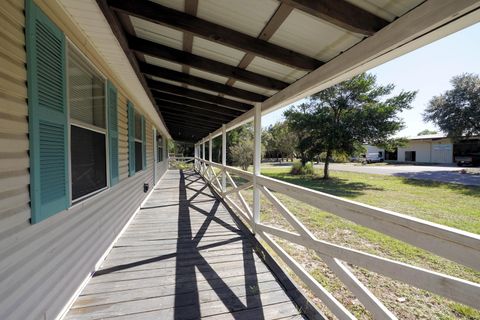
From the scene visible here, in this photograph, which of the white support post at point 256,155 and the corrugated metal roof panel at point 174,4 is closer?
the corrugated metal roof panel at point 174,4

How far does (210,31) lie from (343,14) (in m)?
0.97

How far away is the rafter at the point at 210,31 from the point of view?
1.70m

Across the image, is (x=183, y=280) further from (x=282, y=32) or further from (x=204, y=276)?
(x=282, y=32)

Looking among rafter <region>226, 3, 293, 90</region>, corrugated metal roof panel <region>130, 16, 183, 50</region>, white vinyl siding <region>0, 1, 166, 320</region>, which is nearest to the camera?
white vinyl siding <region>0, 1, 166, 320</region>

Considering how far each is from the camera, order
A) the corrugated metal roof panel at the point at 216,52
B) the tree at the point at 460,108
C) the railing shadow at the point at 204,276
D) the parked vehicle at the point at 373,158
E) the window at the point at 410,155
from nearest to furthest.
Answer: the railing shadow at the point at 204,276 → the corrugated metal roof panel at the point at 216,52 → the tree at the point at 460,108 → the window at the point at 410,155 → the parked vehicle at the point at 373,158

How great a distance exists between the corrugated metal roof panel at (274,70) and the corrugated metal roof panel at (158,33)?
2.56 feet

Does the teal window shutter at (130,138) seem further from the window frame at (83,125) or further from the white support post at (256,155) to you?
the white support post at (256,155)

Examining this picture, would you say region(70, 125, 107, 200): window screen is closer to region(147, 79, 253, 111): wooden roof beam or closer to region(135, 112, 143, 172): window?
region(147, 79, 253, 111): wooden roof beam

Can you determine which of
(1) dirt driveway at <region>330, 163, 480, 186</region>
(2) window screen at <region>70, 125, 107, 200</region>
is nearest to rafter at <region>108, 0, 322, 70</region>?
(2) window screen at <region>70, 125, 107, 200</region>

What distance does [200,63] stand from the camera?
257 cm

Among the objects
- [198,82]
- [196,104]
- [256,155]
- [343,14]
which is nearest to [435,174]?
[256,155]

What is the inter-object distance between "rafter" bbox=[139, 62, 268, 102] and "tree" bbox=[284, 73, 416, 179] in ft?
34.3

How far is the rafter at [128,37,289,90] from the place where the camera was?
7.87 feet

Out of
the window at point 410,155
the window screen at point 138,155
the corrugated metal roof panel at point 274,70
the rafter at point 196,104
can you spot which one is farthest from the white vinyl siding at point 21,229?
the window at point 410,155
